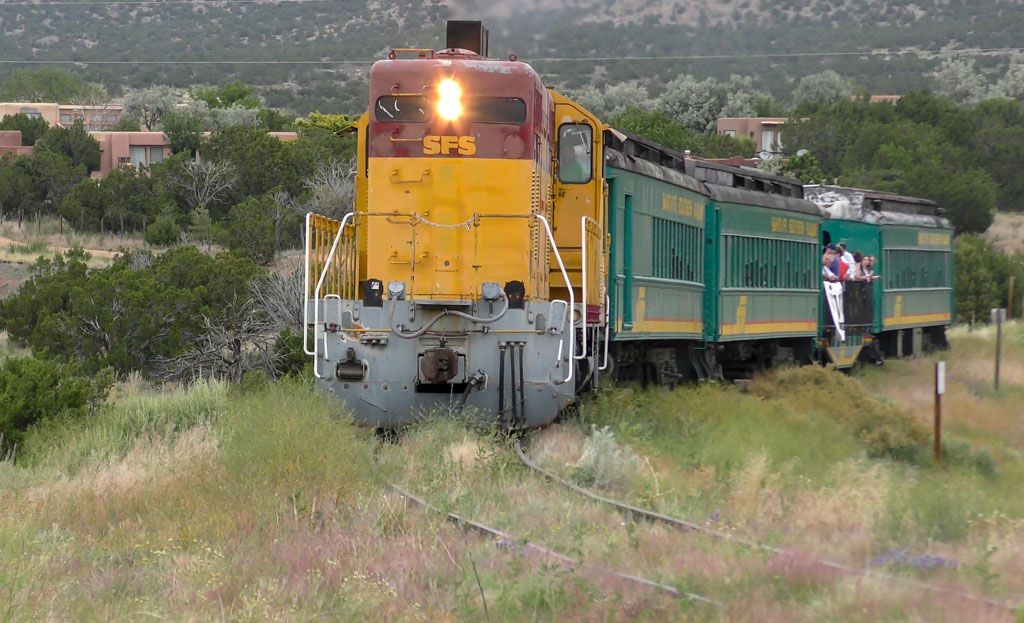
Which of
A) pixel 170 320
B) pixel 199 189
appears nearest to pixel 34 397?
pixel 170 320

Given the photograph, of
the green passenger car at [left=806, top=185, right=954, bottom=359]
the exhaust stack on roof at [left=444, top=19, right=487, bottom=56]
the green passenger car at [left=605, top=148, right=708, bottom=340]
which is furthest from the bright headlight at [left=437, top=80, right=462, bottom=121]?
the green passenger car at [left=806, top=185, right=954, bottom=359]

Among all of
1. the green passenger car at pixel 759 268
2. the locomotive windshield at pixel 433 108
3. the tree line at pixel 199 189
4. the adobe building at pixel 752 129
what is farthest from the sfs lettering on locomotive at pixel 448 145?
the adobe building at pixel 752 129

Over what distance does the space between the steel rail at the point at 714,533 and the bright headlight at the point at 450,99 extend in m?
3.17

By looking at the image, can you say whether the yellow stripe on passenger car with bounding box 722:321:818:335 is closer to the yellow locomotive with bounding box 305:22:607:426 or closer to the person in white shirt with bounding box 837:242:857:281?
the person in white shirt with bounding box 837:242:857:281

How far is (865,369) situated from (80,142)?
134ft

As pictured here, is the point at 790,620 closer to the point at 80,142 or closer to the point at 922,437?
the point at 922,437

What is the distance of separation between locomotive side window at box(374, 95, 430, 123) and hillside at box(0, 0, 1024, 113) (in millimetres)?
26063

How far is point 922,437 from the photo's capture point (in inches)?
544

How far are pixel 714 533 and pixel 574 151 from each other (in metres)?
6.55

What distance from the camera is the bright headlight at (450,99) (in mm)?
12328

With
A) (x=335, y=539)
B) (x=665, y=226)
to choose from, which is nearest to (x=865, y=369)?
→ (x=665, y=226)

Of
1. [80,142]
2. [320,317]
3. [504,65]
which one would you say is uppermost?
[80,142]

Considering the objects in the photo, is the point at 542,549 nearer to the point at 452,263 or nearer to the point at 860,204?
the point at 452,263

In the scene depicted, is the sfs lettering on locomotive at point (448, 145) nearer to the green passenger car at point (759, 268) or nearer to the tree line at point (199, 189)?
the green passenger car at point (759, 268)
